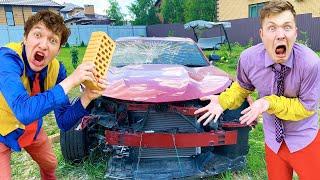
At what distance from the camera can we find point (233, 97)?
8.38ft

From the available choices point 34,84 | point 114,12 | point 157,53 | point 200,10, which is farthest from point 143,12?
point 34,84

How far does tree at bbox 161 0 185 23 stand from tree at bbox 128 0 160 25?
18.9 feet

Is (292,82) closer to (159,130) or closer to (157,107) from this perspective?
(157,107)

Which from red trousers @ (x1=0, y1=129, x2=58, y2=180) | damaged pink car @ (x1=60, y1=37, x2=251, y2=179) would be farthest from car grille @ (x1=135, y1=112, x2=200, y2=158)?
red trousers @ (x1=0, y1=129, x2=58, y2=180)

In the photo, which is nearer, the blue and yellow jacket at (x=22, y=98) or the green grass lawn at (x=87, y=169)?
the blue and yellow jacket at (x=22, y=98)

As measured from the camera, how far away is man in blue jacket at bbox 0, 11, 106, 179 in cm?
206

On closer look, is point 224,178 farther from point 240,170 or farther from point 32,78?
point 32,78

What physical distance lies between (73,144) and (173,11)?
3401cm

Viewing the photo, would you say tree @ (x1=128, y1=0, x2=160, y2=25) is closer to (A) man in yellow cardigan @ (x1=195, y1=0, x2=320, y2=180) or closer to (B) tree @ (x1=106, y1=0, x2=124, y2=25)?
(B) tree @ (x1=106, y1=0, x2=124, y2=25)

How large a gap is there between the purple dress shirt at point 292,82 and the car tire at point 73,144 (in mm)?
2075

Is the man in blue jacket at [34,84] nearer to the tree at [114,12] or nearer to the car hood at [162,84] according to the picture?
the car hood at [162,84]

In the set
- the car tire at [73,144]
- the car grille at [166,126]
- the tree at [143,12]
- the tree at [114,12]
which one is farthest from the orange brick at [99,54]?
the tree at [114,12]

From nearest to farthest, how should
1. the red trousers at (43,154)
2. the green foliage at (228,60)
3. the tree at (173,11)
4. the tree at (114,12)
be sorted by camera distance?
the red trousers at (43,154)
the green foliage at (228,60)
the tree at (173,11)
the tree at (114,12)

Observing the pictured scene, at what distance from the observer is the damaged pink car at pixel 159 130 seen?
3562 mm
